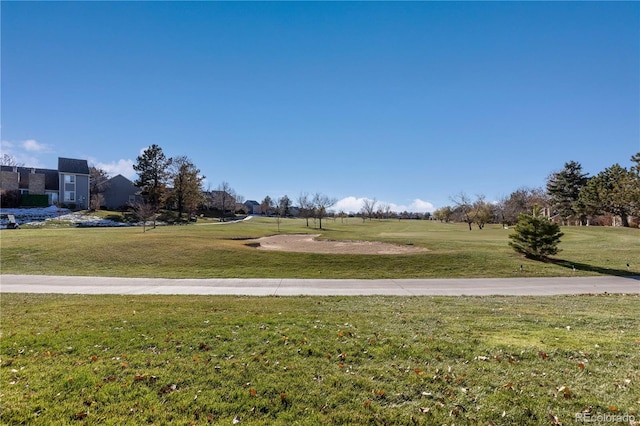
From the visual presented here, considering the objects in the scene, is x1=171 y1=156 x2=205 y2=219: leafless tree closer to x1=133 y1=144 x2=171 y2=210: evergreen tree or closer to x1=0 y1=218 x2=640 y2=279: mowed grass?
x1=133 y1=144 x2=171 y2=210: evergreen tree

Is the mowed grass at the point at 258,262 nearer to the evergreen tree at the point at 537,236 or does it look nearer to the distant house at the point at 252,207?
the evergreen tree at the point at 537,236

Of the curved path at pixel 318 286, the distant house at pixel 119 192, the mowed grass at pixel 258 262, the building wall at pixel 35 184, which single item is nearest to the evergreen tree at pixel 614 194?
the mowed grass at pixel 258 262

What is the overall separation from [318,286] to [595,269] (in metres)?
15.8

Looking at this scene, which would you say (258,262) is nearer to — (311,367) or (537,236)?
(311,367)

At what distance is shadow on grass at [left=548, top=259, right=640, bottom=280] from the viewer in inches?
643

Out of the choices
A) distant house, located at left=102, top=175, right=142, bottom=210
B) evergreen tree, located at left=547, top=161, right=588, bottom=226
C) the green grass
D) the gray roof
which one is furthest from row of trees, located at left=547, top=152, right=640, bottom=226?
the gray roof

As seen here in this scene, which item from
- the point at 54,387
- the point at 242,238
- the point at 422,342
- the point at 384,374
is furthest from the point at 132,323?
the point at 242,238

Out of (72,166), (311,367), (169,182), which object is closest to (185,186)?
(169,182)

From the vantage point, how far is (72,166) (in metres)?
60.0

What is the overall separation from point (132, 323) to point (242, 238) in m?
22.4

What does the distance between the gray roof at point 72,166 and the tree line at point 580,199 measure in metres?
71.4

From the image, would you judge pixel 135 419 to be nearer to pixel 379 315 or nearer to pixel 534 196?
pixel 379 315

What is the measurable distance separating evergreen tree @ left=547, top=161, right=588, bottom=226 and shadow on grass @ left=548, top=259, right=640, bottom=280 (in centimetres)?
4535

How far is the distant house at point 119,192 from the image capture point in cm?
6688
